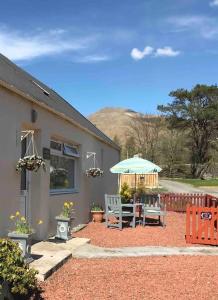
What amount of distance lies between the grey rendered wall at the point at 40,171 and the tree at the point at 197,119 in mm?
55102

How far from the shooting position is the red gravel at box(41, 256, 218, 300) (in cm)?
664

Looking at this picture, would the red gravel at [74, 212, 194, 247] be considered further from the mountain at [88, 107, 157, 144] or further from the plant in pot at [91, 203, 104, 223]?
the mountain at [88, 107, 157, 144]

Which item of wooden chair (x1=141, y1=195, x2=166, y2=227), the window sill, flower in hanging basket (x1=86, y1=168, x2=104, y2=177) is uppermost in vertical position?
flower in hanging basket (x1=86, y1=168, x2=104, y2=177)

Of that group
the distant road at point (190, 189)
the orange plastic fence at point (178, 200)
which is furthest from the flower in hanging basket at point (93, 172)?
the distant road at point (190, 189)

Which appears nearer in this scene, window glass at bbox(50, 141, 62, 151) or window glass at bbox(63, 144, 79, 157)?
window glass at bbox(50, 141, 62, 151)

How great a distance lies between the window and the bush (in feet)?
19.8

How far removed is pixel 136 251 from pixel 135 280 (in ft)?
9.05

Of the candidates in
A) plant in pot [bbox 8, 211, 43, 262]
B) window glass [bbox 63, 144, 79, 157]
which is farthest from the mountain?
plant in pot [bbox 8, 211, 43, 262]

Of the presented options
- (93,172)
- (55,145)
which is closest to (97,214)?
(93,172)

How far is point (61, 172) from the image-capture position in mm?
13508

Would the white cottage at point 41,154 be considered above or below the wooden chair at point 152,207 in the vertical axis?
above

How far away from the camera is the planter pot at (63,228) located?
11070 millimetres

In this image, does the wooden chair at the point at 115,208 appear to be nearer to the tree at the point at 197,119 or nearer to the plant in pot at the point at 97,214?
the plant in pot at the point at 97,214

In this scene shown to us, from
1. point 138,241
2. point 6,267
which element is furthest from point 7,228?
point 138,241
